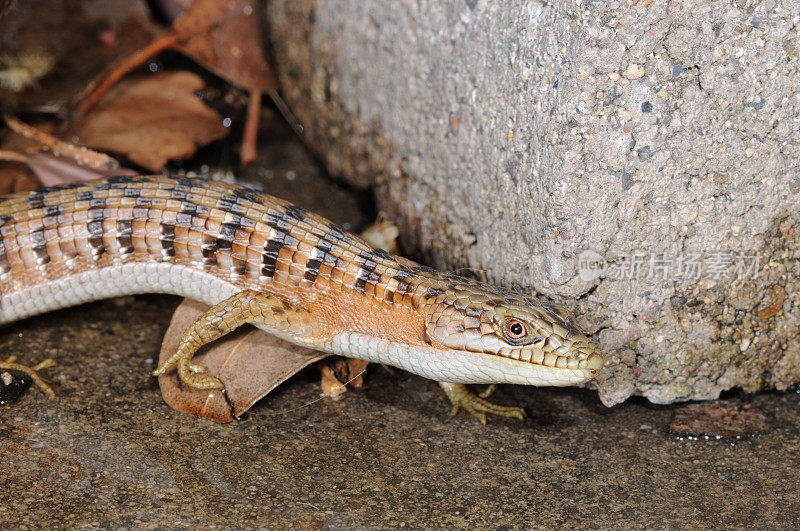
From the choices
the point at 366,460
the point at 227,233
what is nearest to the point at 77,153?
the point at 227,233

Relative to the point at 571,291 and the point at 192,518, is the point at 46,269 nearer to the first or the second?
the point at 192,518

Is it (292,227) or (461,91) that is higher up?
(461,91)

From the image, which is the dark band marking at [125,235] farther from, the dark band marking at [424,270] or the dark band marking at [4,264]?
the dark band marking at [424,270]

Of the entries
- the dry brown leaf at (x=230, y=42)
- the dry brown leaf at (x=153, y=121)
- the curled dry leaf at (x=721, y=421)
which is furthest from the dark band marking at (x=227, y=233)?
the curled dry leaf at (x=721, y=421)

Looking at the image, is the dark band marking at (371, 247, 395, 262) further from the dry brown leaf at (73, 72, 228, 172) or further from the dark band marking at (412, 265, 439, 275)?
the dry brown leaf at (73, 72, 228, 172)

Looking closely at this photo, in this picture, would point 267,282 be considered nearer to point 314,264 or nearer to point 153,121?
point 314,264

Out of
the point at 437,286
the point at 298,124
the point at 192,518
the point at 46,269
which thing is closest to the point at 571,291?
the point at 437,286

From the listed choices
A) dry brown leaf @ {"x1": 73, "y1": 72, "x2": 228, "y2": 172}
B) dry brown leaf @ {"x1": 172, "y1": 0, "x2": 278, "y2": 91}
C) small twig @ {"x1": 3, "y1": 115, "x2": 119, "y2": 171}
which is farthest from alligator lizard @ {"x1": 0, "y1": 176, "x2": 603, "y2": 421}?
dry brown leaf @ {"x1": 172, "y1": 0, "x2": 278, "y2": 91}
